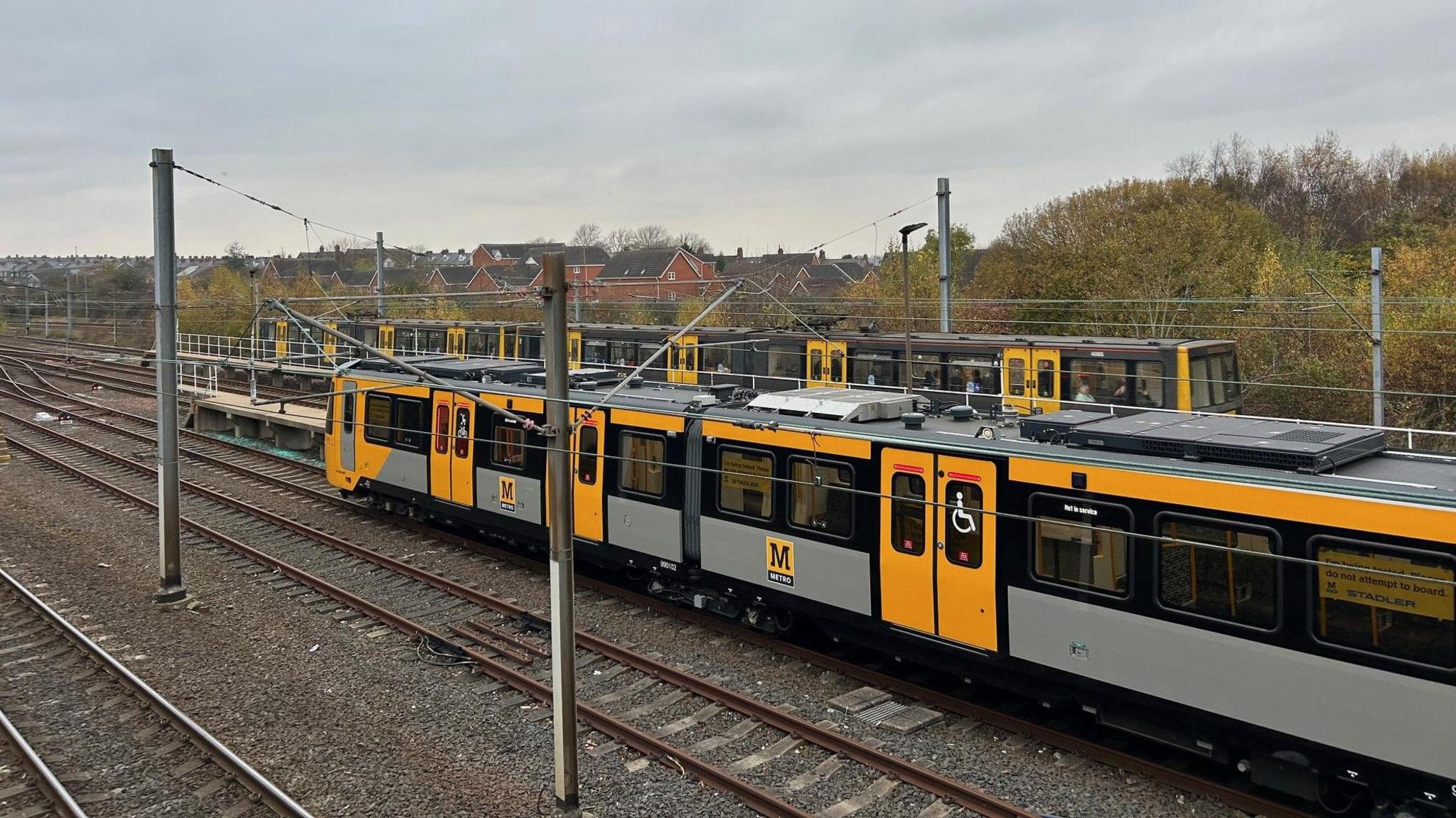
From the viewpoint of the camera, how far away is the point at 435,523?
19.0 meters

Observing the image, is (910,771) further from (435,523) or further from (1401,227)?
(1401,227)

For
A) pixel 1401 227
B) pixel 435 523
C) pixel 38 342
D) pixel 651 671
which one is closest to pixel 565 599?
pixel 651 671

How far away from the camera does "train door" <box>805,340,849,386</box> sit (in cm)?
2500

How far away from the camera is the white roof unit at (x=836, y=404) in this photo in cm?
1154

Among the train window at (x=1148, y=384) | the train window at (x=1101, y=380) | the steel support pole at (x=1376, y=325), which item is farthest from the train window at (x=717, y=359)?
the steel support pole at (x=1376, y=325)

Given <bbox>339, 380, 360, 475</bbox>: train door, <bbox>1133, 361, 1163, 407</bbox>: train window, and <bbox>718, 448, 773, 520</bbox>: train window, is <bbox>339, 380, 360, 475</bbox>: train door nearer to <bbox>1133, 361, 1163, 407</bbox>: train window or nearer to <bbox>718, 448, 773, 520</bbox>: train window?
<bbox>718, 448, 773, 520</bbox>: train window

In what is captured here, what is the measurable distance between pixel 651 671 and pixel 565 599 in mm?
3121

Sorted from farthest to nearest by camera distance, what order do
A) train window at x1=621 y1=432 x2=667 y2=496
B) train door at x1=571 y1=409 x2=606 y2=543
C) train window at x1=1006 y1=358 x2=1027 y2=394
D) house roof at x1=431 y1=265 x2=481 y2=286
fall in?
house roof at x1=431 y1=265 x2=481 y2=286 → train window at x1=1006 y1=358 x2=1027 y2=394 → train door at x1=571 y1=409 x2=606 y2=543 → train window at x1=621 y1=432 x2=667 y2=496

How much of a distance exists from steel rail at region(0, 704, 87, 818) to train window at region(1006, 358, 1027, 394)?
56.0 feet

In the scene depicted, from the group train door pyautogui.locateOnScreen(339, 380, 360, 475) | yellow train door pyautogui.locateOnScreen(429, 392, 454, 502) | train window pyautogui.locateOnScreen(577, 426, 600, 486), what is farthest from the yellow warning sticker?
train door pyautogui.locateOnScreen(339, 380, 360, 475)

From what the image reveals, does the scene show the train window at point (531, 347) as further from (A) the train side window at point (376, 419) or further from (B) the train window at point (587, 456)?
(B) the train window at point (587, 456)

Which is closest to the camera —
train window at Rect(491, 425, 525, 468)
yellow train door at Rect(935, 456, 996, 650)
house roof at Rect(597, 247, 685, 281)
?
yellow train door at Rect(935, 456, 996, 650)

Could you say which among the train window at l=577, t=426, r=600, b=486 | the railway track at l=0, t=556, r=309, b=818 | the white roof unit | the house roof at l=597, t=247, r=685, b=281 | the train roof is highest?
the house roof at l=597, t=247, r=685, b=281

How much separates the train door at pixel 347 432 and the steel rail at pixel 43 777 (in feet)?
30.6
